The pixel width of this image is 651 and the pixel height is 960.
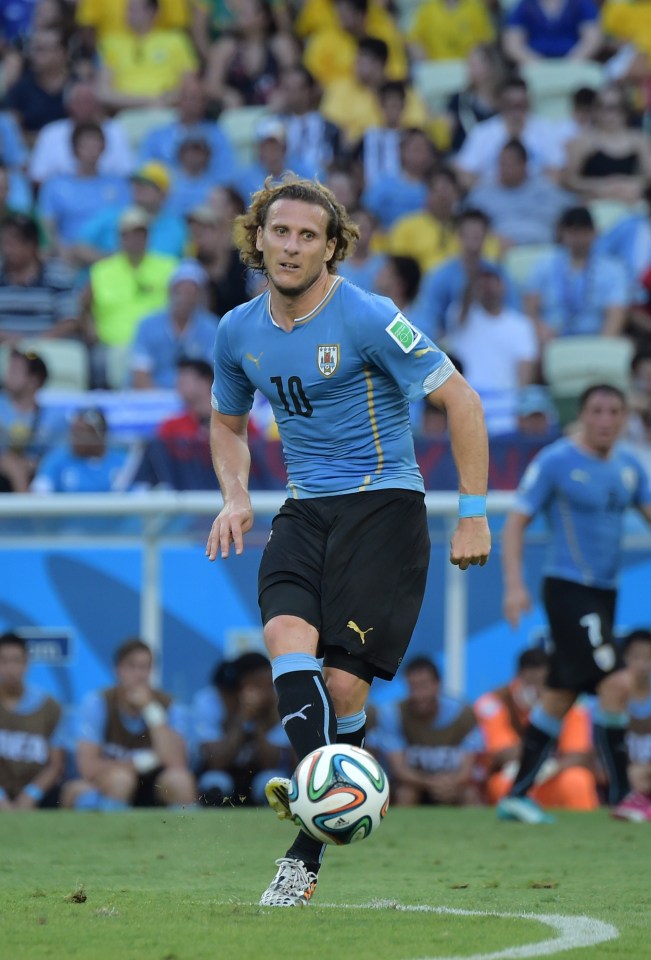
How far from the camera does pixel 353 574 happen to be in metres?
5.43

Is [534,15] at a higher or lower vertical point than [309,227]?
higher

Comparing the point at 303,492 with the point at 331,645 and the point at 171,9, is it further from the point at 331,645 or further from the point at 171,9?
the point at 171,9

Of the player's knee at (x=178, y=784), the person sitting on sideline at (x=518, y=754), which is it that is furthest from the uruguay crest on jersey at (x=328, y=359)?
the person sitting on sideline at (x=518, y=754)

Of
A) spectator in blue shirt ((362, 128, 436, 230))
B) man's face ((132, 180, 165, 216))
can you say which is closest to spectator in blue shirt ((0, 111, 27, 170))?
man's face ((132, 180, 165, 216))

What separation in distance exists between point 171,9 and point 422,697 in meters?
9.55

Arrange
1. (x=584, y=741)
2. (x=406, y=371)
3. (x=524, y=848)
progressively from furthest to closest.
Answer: (x=584, y=741), (x=524, y=848), (x=406, y=371)

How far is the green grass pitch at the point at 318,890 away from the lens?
457 centimetres

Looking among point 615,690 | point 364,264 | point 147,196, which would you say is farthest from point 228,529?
point 147,196

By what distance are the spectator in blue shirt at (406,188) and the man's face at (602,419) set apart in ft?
22.0

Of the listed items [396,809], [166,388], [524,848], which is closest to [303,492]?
[524,848]

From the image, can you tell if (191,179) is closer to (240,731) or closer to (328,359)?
(240,731)

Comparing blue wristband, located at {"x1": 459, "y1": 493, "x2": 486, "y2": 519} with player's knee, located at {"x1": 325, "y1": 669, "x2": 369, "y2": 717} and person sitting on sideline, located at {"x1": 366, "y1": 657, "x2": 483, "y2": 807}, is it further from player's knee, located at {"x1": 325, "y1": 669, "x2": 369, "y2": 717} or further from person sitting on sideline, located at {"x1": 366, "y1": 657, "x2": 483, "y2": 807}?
person sitting on sideline, located at {"x1": 366, "y1": 657, "x2": 483, "y2": 807}

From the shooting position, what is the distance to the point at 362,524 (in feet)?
18.0

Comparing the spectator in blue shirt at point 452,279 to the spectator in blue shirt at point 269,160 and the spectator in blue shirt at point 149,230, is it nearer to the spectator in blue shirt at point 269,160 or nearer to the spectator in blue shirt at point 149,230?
the spectator in blue shirt at point 269,160
